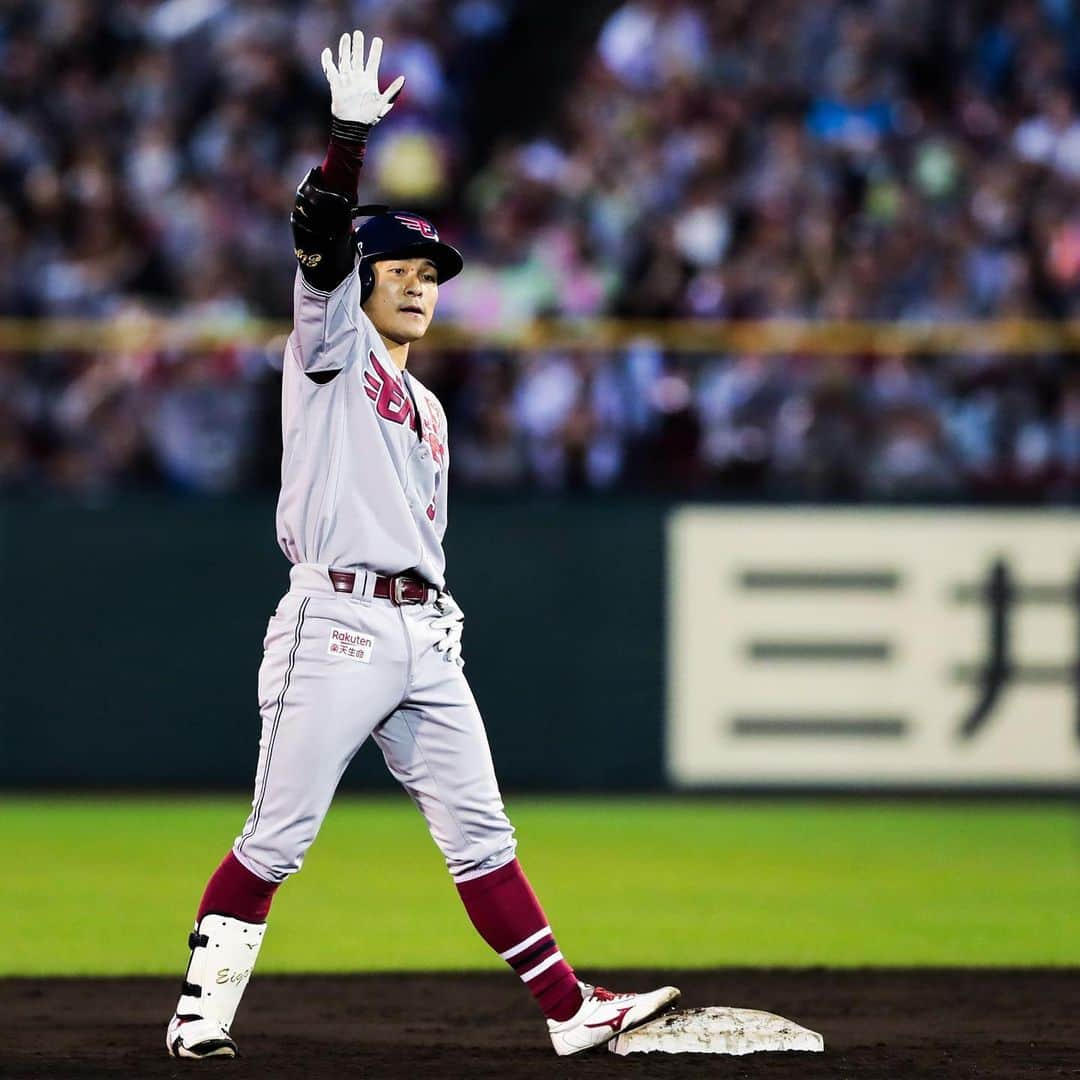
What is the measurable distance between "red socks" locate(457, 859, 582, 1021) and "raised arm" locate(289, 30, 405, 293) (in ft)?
5.25

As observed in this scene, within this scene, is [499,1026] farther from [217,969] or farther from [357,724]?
[357,724]

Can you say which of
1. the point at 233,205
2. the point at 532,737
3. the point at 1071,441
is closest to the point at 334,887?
the point at 532,737

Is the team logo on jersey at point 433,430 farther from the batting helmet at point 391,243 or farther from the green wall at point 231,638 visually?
the green wall at point 231,638

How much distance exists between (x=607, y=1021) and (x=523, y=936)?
11.9 inches

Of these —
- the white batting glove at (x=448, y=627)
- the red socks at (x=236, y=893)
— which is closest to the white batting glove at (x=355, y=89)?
the white batting glove at (x=448, y=627)

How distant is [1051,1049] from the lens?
17.9ft

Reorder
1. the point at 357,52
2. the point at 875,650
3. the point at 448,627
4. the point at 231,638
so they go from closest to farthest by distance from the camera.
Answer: the point at 357,52 < the point at 448,627 < the point at 875,650 < the point at 231,638

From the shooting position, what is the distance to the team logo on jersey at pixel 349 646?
208 inches

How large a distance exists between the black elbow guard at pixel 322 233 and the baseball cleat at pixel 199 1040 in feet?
6.00

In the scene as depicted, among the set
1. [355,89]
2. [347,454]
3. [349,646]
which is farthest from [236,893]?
[355,89]

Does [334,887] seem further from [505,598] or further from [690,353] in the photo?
[690,353]

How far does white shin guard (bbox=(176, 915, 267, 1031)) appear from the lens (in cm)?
523

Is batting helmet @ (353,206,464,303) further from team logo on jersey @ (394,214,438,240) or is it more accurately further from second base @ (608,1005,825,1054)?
second base @ (608,1005,825,1054)

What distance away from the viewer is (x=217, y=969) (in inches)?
206
